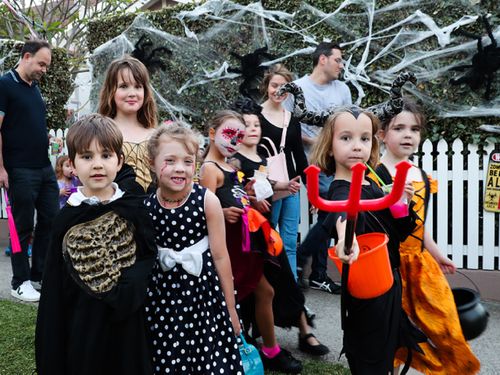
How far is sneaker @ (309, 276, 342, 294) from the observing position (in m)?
4.92

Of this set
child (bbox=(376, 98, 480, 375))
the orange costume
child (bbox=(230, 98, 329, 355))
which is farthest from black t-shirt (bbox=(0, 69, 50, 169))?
the orange costume

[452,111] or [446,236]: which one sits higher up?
[452,111]

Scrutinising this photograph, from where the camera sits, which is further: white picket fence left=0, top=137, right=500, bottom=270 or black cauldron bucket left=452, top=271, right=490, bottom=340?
white picket fence left=0, top=137, right=500, bottom=270

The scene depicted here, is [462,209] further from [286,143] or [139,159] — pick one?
[139,159]

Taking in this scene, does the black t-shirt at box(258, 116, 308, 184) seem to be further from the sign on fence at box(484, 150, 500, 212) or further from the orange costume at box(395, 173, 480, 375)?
the sign on fence at box(484, 150, 500, 212)

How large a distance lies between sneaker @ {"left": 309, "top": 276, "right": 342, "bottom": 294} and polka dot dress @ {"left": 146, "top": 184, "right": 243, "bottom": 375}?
9.00ft

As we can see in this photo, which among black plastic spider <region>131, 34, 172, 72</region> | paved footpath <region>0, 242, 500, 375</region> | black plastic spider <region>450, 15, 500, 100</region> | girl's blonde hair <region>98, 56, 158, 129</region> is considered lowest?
paved footpath <region>0, 242, 500, 375</region>

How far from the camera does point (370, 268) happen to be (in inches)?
78.4

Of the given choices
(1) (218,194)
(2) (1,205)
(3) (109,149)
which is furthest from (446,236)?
(2) (1,205)

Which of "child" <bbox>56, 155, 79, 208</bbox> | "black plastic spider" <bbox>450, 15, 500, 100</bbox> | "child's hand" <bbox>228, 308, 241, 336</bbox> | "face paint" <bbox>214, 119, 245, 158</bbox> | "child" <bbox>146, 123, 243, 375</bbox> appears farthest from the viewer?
"child" <bbox>56, 155, 79, 208</bbox>

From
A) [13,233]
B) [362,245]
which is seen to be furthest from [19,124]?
[362,245]

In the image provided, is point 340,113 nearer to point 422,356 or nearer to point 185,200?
point 185,200

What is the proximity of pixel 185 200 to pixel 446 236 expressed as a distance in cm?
358

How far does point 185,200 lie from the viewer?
232 centimetres
